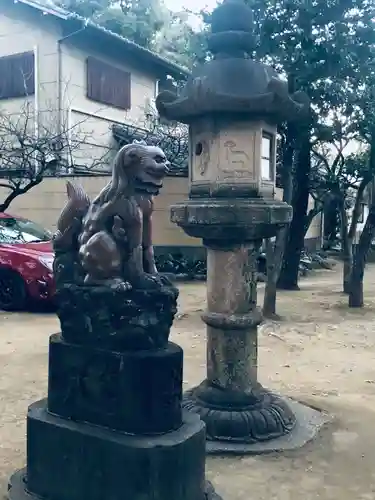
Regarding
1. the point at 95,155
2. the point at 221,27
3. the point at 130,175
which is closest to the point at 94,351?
the point at 130,175

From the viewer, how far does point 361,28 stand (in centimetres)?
934

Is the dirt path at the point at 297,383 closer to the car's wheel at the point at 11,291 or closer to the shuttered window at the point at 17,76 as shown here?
the car's wheel at the point at 11,291

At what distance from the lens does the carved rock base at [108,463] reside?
312 centimetres

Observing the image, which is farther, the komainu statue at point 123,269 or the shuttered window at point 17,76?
the shuttered window at point 17,76

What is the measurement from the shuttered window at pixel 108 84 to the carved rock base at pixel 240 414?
473 inches

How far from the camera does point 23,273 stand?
9.48 metres

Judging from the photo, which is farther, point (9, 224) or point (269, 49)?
point (9, 224)

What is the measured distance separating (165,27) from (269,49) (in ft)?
44.8

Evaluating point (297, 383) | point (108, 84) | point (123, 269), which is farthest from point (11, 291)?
point (108, 84)

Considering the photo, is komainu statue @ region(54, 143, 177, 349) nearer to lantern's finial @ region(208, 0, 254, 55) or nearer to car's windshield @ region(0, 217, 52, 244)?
lantern's finial @ region(208, 0, 254, 55)

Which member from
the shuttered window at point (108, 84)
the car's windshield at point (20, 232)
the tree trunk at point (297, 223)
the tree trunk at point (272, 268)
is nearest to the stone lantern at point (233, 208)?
the tree trunk at point (272, 268)

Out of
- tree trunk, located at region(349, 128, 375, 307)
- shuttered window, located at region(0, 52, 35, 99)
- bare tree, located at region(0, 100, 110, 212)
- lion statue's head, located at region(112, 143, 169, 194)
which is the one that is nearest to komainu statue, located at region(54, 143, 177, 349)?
lion statue's head, located at region(112, 143, 169, 194)

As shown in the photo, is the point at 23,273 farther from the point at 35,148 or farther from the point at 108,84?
the point at 108,84

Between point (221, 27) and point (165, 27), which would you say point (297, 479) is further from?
point (165, 27)
